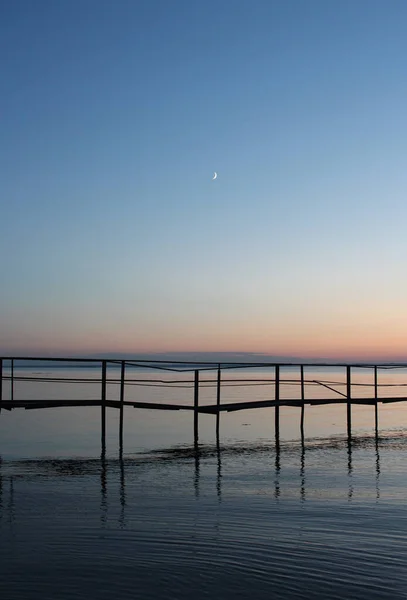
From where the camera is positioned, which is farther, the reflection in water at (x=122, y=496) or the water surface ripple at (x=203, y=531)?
the reflection in water at (x=122, y=496)

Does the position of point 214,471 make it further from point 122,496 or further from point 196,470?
point 122,496

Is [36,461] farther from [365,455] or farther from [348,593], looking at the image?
[348,593]

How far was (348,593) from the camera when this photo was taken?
6.91m

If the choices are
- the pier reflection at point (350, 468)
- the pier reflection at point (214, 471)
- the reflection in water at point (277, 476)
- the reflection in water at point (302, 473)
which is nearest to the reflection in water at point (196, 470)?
the pier reflection at point (214, 471)

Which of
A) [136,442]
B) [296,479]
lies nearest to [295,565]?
[296,479]

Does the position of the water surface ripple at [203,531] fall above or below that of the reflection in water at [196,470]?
above

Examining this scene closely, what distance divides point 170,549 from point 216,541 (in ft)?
2.18

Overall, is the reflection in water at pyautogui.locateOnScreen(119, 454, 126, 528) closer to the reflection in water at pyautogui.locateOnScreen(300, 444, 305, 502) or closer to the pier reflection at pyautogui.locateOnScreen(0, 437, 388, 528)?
the pier reflection at pyautogui.locateOnScreen(0, 437, 388, 528)

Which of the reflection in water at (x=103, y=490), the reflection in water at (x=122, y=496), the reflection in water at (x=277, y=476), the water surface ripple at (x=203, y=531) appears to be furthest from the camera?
the reflection in water at (x=277, y=476)

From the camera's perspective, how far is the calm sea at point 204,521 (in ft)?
23.7

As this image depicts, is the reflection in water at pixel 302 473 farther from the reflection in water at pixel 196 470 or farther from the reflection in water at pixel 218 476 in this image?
the reflection in water at pixel 196 470

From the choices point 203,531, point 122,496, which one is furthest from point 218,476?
point 203,531

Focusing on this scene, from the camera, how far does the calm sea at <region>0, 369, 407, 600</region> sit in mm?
7227

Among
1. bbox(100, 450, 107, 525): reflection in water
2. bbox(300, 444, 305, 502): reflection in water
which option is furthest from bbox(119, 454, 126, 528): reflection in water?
bbox(300, 444, 305, 502): reflection in water
